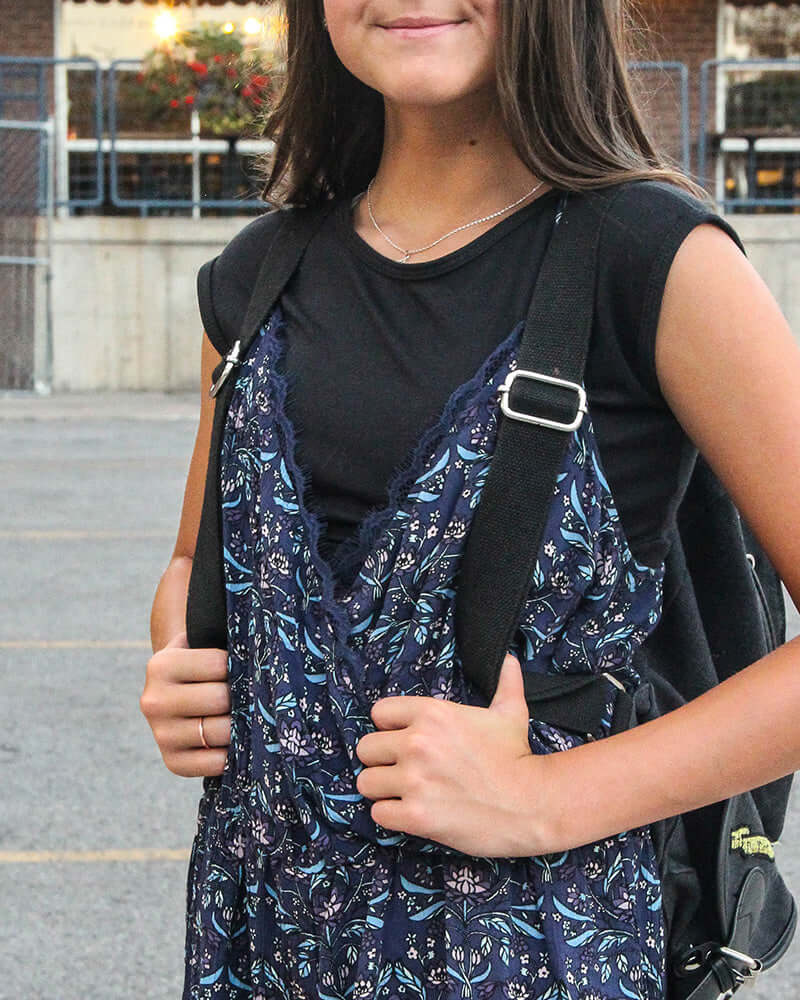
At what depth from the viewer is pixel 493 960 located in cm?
131

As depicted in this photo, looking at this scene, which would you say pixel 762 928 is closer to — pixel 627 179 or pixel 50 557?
pixel 627 179

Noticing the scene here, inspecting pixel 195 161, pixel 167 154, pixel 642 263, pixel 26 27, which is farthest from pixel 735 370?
pixel 26 27

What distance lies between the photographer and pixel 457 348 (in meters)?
1.40

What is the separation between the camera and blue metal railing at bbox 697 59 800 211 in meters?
15.6

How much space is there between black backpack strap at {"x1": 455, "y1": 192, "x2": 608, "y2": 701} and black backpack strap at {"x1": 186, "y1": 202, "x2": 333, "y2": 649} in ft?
1.01

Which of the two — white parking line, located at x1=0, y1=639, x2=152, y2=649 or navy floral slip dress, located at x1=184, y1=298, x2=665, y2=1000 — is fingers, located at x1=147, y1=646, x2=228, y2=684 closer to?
navy floral slip dress, located at x1=184, y1=298, x2=665, y2=1000

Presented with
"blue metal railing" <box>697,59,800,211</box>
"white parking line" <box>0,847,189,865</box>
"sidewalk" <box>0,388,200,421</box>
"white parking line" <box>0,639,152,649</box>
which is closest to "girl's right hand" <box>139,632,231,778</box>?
"white parking line" <box>0,847,189,865</box>

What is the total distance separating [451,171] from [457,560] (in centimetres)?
44

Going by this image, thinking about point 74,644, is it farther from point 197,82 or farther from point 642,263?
point 197,82

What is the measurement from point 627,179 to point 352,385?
32cm

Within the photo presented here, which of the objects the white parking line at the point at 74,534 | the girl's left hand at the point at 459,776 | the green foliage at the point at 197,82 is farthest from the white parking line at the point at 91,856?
the green foliage at the point at 197,82

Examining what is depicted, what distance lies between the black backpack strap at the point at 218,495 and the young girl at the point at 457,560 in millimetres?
16

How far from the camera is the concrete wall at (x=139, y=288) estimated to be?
49.8ft

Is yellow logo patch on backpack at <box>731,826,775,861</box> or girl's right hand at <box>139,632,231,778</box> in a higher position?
girl's right hand at <box>139,632,231,778</box>
